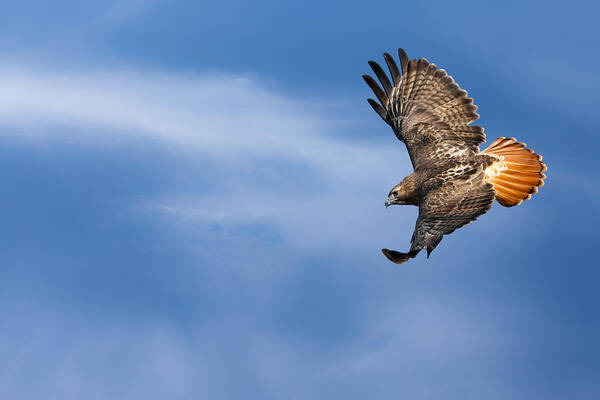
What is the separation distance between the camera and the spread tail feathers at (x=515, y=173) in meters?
23.9

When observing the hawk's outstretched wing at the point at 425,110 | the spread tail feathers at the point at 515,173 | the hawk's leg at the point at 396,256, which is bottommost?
the hawk's leg at the point at 396,256

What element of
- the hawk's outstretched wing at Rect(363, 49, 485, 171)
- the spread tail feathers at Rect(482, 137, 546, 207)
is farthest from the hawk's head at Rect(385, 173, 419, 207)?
the spread tail feathers at Rect(482, 137, 546, 207)

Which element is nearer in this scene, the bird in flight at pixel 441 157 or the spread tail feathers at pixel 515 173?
the bird in flight at pixel 441 157

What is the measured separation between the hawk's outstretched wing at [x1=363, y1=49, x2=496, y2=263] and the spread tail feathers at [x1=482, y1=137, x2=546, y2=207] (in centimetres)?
72

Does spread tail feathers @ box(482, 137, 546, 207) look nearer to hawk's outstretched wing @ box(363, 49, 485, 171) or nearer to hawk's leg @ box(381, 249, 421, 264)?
hawk's outstretched wing @ box(363, 49, 485, 171)

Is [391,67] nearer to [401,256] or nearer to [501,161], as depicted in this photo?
[501,161]

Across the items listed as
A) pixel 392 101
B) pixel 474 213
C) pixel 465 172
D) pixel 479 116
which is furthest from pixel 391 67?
pixel 474 213

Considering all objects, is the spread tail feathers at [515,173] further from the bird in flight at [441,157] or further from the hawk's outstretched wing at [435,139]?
the hawk's outstretched wing at [435,139]

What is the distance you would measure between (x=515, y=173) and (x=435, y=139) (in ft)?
9.04

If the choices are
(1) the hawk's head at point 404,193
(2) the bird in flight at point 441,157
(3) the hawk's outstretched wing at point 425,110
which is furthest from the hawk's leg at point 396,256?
(3) the hawk's outstretched wing at point 425,110

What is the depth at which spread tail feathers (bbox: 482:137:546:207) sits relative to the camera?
78.5 feet

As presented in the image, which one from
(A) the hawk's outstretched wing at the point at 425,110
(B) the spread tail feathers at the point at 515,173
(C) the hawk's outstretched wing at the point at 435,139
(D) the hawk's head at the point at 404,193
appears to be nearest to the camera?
(C) the hawk's outstretched wing at the point at 435,139

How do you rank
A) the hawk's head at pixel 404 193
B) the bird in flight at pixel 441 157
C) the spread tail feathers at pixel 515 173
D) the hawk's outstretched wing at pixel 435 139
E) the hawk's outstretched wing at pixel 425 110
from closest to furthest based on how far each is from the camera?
the hawk's outstretched wing at pixel 435 139, the bird in flight at pixel 441 157, the spread tail feathers at pixel 515 173, the hawk's head at pixel 404 193, the hawk's outstretched wing at pixel 425 110

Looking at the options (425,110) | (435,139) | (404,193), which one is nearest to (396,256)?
(404,193)
